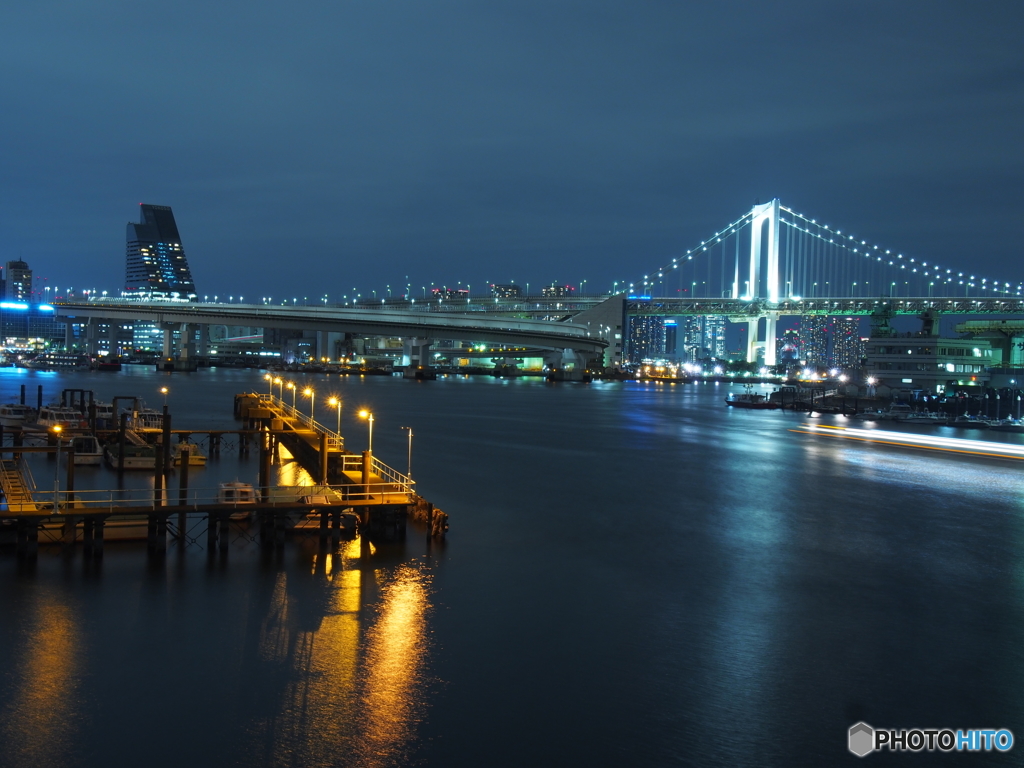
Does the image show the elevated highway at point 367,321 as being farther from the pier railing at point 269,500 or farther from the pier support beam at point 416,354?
the pier railing at point 269,500

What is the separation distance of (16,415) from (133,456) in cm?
1390

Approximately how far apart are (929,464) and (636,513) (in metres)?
16.1

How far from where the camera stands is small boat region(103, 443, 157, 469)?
77.9ft

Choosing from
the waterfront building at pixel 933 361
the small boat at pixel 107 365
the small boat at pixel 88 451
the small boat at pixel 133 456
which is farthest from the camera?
the small boat at pixel 107 365

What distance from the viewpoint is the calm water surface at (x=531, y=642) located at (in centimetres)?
865

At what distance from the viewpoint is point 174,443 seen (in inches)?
1094

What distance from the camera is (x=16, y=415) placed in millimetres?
34531

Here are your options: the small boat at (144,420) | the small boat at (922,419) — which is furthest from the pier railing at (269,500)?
the small boat at (922,419)

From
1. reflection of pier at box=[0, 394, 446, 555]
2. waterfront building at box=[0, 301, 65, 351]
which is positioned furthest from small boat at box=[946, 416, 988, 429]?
waterfront building at box=[0, 301, 65, 351]

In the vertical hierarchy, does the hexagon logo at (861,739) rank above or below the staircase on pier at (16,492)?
below

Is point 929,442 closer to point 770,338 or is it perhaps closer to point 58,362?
point 770,338

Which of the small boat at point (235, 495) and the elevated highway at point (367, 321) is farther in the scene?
the elevated highway at point (367, 321)

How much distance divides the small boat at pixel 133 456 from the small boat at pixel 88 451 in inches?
12.4

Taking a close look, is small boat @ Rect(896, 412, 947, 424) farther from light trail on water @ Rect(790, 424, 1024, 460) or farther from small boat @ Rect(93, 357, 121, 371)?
small boat @ Rect(93, 357, 121, 371)
